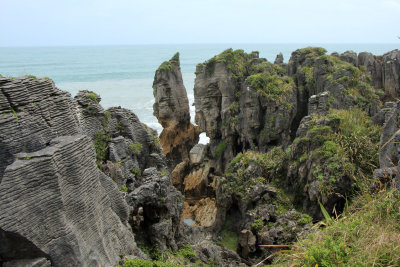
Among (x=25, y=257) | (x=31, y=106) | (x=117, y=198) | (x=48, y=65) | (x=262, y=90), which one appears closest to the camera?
(x=25, y=257)

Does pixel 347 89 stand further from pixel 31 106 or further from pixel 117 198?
pixel 31 106

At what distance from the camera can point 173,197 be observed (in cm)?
1745

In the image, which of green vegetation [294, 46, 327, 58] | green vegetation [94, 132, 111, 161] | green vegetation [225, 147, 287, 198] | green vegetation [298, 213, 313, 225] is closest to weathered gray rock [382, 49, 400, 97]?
green vegetation [294, 46, 327, 58]

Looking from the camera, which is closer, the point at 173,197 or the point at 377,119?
the point at 173,197

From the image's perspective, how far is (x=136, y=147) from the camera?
58.3 ft

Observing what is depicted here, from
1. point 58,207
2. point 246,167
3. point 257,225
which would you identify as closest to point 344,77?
point 246,167

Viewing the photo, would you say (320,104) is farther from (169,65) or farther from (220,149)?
(169,65)

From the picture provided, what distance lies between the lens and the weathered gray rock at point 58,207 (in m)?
9.62

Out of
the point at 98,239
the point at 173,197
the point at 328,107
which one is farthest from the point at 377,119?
the point at 98,239

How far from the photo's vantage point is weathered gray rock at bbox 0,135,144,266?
379 inches

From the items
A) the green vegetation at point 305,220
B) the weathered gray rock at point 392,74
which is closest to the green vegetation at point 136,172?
the green vegetation at point 305,220

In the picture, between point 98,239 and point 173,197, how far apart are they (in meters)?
6.13

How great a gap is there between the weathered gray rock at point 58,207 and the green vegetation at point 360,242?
6994mm

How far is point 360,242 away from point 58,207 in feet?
27.0
